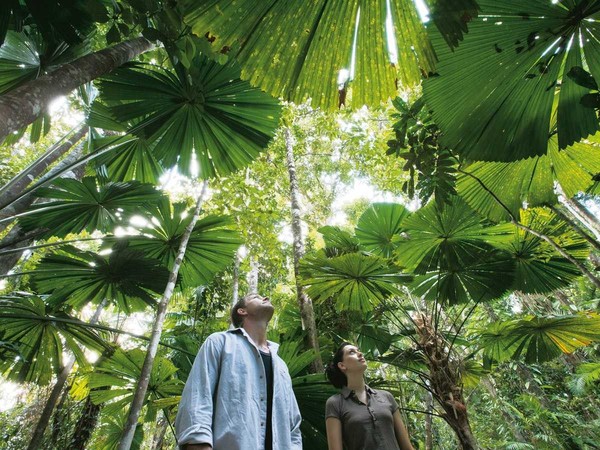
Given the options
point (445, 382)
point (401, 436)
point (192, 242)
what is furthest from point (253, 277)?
point (401, 436)

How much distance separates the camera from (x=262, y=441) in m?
1.57

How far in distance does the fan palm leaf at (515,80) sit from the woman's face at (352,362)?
1.63 m

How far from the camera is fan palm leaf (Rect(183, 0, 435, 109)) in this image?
120 centimetres

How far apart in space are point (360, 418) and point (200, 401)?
1.23 metres

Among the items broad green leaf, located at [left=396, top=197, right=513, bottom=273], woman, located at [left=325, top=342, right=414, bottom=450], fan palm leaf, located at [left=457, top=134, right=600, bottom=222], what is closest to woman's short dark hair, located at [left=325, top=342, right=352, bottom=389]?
woman, located at [left=325, top=342, right=414, bottom=450]

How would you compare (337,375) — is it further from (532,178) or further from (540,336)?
(540,336)

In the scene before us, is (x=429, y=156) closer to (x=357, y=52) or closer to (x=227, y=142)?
(x=357, y=52)

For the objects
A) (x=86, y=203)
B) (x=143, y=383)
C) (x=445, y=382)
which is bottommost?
(x=143, y=383)

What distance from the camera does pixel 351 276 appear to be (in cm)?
321

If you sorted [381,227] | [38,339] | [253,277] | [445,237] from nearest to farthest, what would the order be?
1. [38,339]
2. [445,237]
3. [381,227]
4. [253,277]

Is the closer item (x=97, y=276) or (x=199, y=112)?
(x=199, y=112)

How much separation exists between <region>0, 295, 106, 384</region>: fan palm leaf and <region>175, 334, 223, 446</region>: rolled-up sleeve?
5.46ft

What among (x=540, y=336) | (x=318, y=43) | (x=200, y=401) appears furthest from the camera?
(x=540, y=336)

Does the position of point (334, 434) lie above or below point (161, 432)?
below
